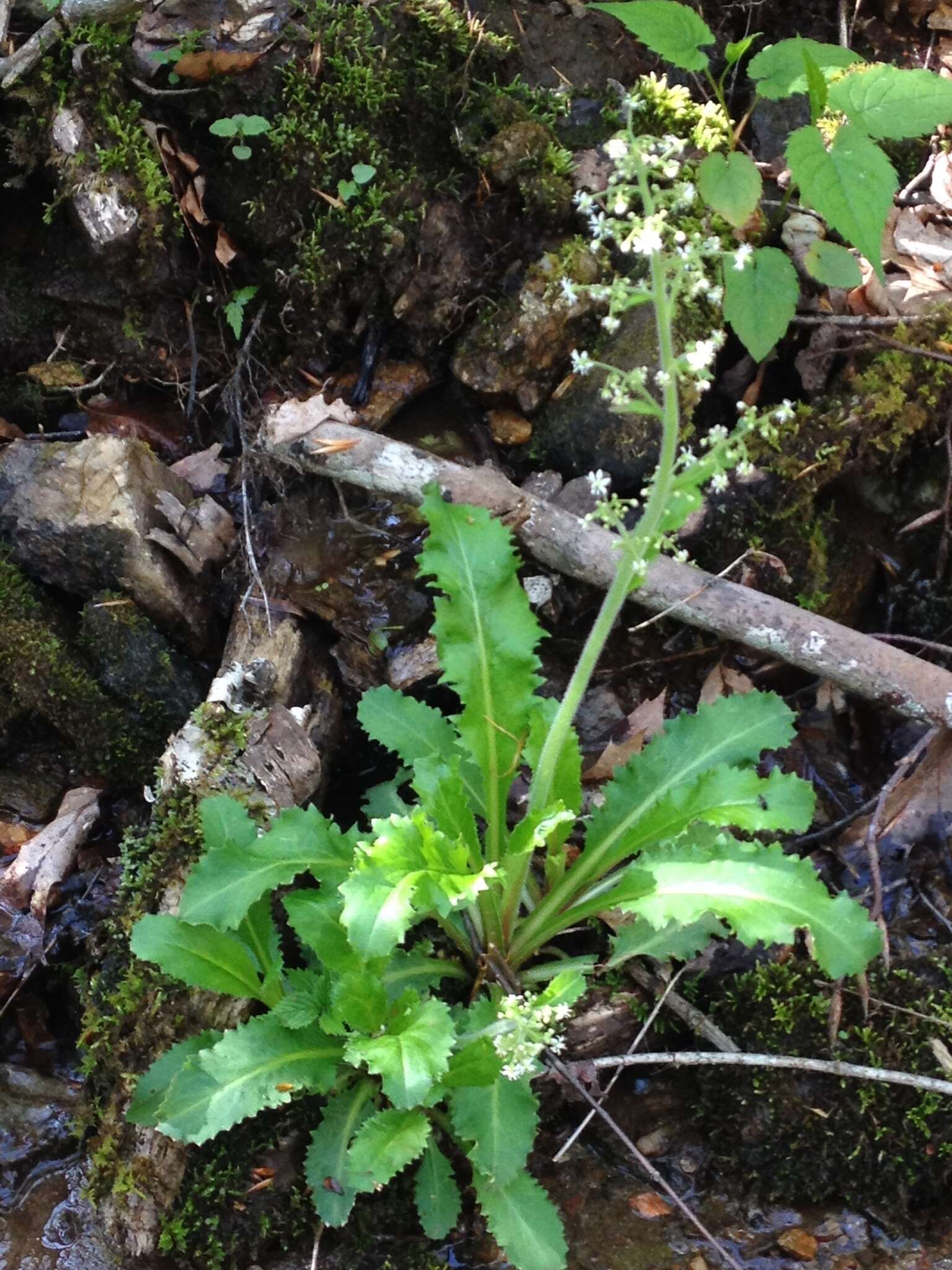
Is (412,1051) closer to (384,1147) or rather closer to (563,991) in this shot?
(384,1147)

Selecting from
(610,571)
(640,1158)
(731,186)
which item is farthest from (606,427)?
(640,1158)

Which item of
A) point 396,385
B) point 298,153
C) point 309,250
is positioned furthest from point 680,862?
point 298,153

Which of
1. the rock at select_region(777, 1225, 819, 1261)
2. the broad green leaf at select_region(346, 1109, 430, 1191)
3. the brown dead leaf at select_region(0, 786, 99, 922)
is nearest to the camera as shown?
the broad green leaf at select_region(346, 1109, 430, 1191)

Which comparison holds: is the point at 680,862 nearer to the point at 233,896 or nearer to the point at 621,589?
the point at 621,589

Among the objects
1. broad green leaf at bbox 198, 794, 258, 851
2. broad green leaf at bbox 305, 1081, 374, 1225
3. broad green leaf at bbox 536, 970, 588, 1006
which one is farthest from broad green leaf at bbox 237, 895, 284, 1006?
broad green leaf at bbox 536, 970, 588, 1006

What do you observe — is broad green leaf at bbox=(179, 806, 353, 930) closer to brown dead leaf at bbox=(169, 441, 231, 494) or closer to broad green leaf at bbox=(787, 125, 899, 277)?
brown dead leaf at bbox=(169, 441, 231, 494)
